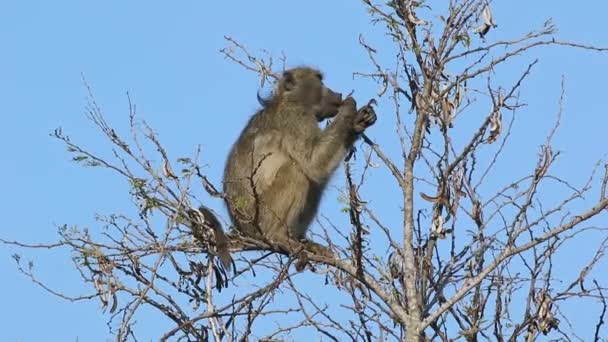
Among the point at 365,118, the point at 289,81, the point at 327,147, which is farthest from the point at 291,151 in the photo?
the point at 365,118

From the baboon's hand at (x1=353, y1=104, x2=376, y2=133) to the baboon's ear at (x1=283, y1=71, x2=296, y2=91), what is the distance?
1.52 meters

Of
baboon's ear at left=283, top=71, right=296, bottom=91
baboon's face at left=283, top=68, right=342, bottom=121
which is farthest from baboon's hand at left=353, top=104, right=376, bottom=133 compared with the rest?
baboon's ear at left=283, top=71, right=296, bottom=91

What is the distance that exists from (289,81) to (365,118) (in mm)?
1684

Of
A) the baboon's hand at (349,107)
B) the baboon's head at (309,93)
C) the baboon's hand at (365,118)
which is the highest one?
the baboon's head at (309,93)

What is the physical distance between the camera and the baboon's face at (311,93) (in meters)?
11.3

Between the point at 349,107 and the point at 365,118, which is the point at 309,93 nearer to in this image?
the point at 349,107

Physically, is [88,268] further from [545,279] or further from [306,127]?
[306,127]

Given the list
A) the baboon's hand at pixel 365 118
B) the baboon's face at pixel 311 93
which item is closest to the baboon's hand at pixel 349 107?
the baboon's hand at pixel 365 118

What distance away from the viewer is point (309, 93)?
37.5 ft

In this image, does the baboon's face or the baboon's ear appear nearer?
the baboon's face

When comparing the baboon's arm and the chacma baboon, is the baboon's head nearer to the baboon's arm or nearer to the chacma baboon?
the chacma baboon

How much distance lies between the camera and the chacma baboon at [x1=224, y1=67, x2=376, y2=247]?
10.5 metres

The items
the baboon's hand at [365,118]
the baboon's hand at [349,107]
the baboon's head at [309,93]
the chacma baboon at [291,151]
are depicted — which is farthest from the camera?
the baboon's head at [309,93]

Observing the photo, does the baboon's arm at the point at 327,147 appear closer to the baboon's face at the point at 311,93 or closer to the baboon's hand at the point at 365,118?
the baboon's hand at the point at 365,118
